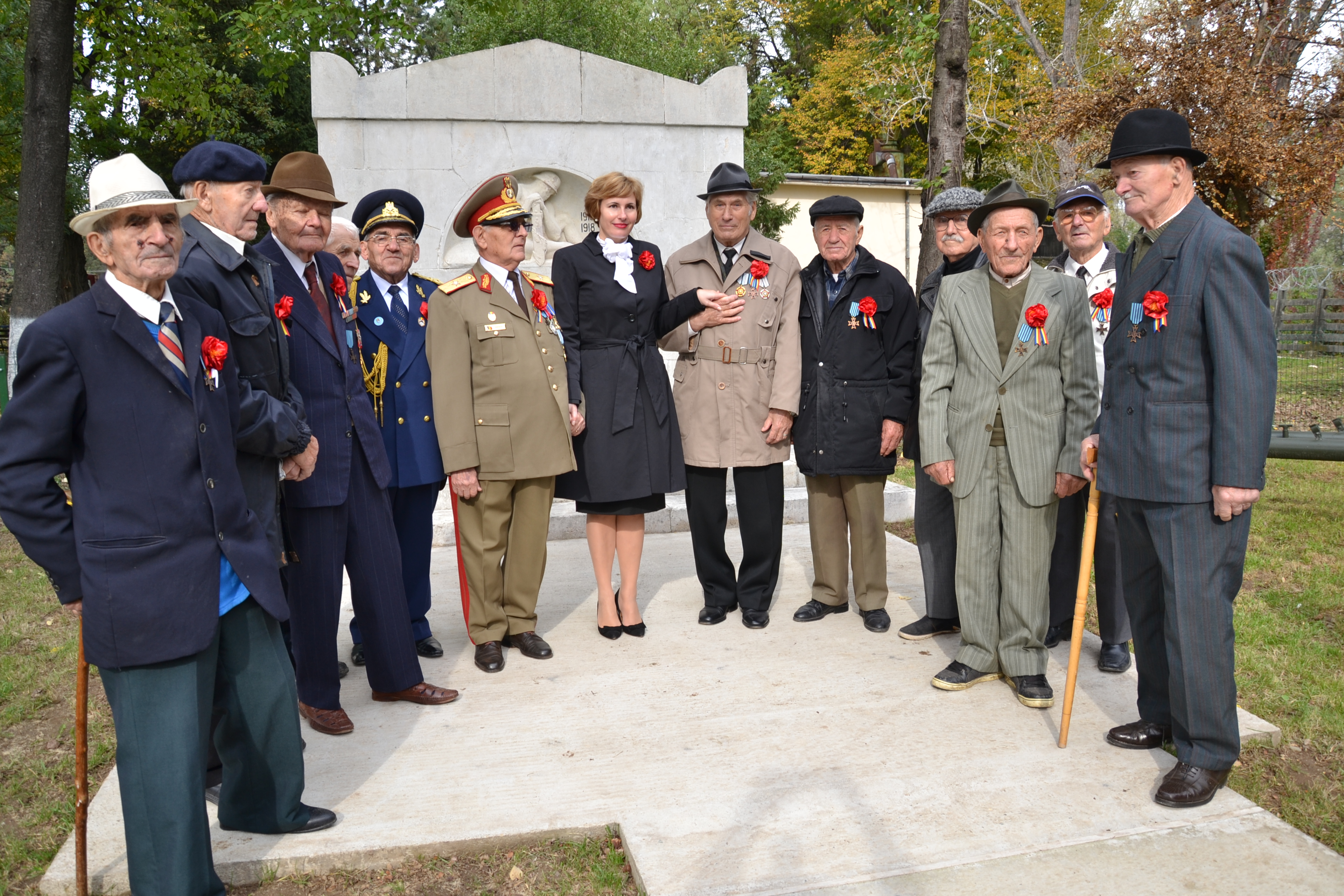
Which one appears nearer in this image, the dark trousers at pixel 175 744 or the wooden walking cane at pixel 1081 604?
the dark trousers at pixel 175 744

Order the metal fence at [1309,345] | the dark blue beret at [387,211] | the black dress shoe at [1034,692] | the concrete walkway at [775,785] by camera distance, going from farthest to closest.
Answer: the metal fence at [1309,345] < the dark blue beret at [387,211] < the black dress shoe at [1034,692] < the concrete walkway at [775,785]

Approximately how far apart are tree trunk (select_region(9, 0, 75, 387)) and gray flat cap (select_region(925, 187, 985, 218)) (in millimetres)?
8777

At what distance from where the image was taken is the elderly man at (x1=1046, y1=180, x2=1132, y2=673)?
4434 mm

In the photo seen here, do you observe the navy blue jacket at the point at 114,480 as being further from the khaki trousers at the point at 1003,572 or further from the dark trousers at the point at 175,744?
the khaki trousers at the point at 1003,572

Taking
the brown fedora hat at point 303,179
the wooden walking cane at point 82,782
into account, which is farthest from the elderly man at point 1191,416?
the wooden walking cane at point 82,782

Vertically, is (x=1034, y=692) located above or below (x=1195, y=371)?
below

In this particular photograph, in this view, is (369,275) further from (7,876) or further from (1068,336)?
(1068,336)

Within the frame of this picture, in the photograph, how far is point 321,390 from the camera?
146 inches

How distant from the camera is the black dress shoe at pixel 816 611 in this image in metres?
5.16

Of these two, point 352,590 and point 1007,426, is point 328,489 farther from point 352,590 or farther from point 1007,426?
point 1007,426

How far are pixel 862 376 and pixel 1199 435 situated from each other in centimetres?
190

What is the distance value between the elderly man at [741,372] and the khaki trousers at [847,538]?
0.83 feet

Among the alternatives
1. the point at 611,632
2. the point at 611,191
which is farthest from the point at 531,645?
the point at 611,191

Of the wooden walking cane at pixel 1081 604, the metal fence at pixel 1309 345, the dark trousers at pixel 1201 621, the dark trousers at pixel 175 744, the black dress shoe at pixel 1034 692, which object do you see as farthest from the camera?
the metal fence at pixel 1309 345
